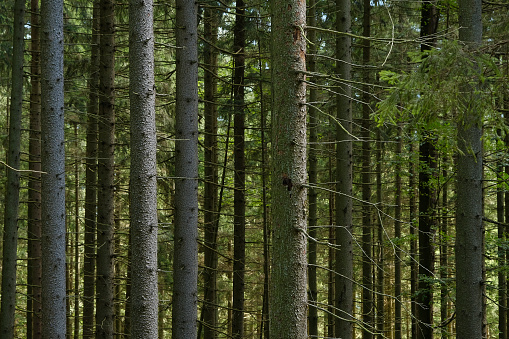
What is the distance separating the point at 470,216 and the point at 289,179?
3.54 metres

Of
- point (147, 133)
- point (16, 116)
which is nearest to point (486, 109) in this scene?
point (147, 133)

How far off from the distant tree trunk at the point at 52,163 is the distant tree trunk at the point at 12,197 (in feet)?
9.25

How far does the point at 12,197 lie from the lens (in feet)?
32.5

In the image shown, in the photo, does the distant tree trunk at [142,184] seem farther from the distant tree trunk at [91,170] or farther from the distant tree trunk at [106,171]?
the distant tree trunk at [91,170]

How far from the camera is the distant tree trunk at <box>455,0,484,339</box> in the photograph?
245 inches

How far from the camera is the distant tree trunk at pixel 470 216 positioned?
622 cm

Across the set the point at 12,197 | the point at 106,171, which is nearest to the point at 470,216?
the point at 106,171

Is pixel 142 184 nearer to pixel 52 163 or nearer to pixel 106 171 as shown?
pixel 52 163

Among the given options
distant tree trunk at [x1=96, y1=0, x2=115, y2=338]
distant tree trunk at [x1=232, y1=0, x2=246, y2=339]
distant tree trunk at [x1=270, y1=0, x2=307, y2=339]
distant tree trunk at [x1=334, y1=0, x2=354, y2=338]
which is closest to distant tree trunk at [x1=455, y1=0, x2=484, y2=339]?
distant tree trunk at [x1=334, y1=0, x2=354, y2=338]

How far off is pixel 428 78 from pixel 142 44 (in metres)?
3.57

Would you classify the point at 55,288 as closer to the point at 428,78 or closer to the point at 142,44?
the point at 142,44

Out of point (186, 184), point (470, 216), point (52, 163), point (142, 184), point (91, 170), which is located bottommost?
point (470, 216)

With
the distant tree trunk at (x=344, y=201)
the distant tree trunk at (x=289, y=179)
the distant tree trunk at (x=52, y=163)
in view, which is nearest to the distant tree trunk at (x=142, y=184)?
the distant tree trunk at (x=52, y=163)

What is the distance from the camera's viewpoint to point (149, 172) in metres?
5.89
